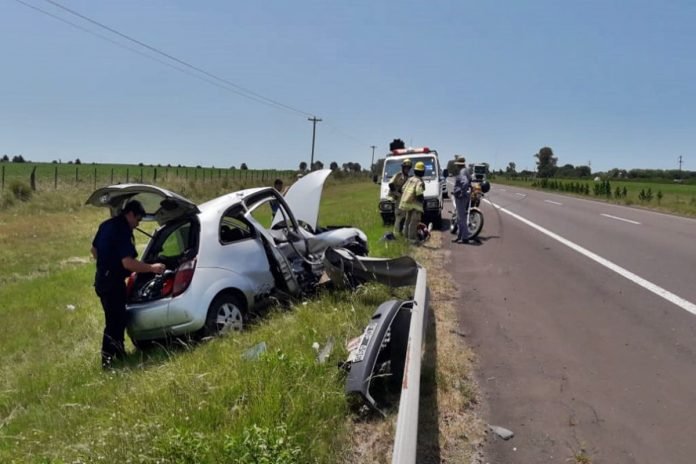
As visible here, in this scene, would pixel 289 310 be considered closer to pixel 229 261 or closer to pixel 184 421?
pixel 229 261

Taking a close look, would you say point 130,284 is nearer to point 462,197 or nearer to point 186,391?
point 186,391

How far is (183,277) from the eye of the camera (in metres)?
5.66

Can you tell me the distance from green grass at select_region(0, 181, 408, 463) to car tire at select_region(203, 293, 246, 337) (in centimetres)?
24

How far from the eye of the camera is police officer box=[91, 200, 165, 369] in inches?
222

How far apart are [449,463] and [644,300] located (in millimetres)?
4837

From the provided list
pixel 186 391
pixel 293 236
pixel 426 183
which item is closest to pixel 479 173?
pixel 426 183

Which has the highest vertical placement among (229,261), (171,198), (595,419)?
(171,198)

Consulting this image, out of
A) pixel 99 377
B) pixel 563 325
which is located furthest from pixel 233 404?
pixel 563 325

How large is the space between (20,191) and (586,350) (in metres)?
27.4

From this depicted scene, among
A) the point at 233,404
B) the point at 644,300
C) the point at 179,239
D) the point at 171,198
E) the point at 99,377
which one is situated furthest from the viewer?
the point at 644,300

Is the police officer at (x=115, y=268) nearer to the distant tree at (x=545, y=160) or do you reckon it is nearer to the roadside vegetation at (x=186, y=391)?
the roadside vegetation at (x=186, y=391)

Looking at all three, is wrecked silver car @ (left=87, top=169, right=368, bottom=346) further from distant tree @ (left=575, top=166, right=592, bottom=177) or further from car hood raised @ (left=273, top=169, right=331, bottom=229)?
distant tree @ (left=575, top=166, right=592, bottom=177)

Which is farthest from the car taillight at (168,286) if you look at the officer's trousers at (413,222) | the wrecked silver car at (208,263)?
the officer's trousers at (413,222)

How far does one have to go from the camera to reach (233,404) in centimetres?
358
